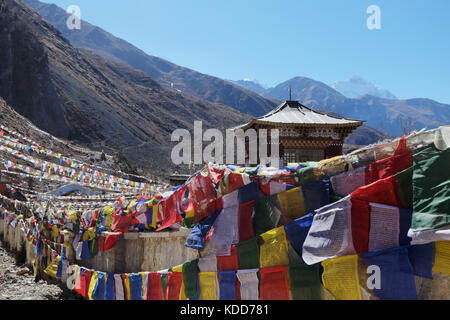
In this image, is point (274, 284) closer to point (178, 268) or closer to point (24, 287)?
point (178, 268)

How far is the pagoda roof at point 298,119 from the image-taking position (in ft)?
59.2

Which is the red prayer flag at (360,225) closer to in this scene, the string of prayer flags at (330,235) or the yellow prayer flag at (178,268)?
the string of prayer flags at (330,235)

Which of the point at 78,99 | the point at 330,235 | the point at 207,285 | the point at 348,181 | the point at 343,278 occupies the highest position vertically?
the point at 78,99

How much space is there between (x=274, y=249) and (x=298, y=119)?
14608 mm

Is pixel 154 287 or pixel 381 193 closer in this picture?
pixel 381 193

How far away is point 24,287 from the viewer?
9484mm

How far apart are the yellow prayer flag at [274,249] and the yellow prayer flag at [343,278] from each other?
0.62 m

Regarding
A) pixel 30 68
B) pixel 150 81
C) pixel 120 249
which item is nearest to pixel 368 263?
pixel 120 249

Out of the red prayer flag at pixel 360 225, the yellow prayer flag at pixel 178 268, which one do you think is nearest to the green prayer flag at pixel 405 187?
the red prayer flag at pixel 360 225

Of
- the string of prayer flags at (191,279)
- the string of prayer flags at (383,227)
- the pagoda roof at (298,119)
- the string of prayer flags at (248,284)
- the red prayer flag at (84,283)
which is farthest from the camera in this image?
the pagoda roof at (298,119)

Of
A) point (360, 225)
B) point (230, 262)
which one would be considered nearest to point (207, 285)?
point (230, 262)

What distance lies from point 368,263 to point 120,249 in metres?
4.80

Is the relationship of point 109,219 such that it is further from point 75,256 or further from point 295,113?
point 295,113

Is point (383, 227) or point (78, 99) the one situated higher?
point (78, 99)
